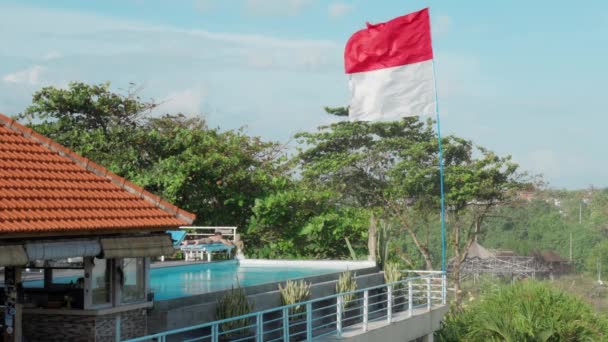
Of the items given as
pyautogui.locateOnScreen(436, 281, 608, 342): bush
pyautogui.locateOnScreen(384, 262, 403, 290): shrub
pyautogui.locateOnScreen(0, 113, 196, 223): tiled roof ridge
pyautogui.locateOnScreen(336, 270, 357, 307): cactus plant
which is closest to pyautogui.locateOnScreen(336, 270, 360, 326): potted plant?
pyautogui.locateOnScreen(336, 270, 357, 307): cactus plant

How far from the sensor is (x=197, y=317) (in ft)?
43.1

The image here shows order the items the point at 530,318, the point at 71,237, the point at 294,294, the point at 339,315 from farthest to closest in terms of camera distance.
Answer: the point at 530,318
the point at 294,294
the point at 339,315
the point at 71,237

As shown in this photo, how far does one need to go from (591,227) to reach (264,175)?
199 feet

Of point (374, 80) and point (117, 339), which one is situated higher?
point (374, 80)

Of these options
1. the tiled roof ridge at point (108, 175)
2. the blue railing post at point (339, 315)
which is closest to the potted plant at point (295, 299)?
the blue railing post at point (339, 315)

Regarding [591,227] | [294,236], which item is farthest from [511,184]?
[591,227]

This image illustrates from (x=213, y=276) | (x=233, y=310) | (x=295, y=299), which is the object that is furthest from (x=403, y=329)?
(x=233, y=310)

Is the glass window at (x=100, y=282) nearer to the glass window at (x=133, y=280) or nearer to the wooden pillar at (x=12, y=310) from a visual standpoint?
the glass window at (x=133, y=280)

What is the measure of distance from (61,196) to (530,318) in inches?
444

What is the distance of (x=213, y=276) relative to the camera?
18.6 meters

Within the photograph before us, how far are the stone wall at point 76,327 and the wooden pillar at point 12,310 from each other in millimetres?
785

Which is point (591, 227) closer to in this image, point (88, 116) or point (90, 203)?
point (88, 116)

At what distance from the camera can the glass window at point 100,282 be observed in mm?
11719

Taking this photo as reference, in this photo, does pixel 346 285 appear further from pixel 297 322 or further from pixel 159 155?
pixel 159 155
